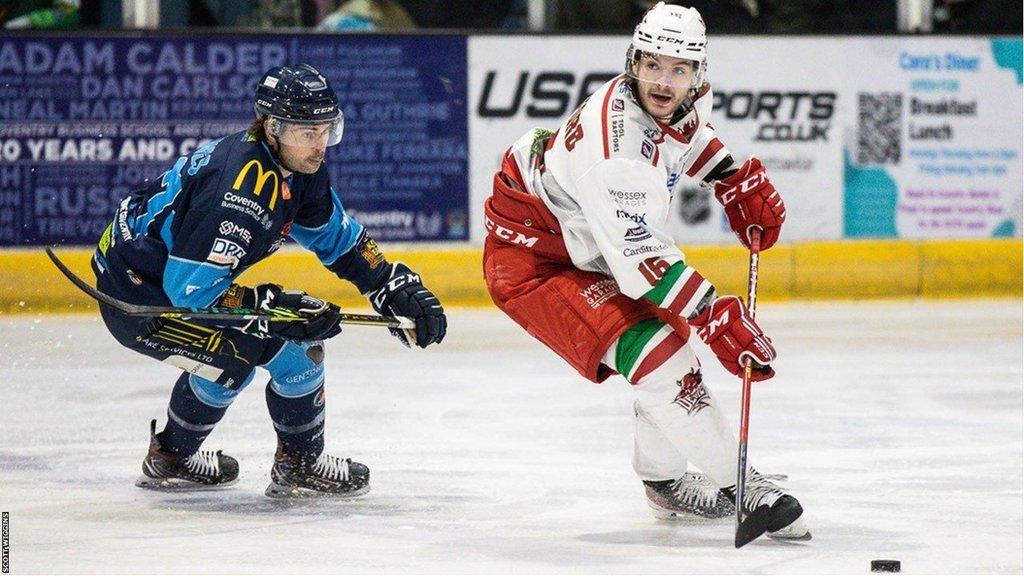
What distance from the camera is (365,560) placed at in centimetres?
364

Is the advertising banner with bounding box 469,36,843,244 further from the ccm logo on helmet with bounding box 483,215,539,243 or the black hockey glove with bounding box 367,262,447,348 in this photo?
the ccm logo on helmet with bounding box 483,215,539,243

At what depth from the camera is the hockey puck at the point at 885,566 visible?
3498 millimetres

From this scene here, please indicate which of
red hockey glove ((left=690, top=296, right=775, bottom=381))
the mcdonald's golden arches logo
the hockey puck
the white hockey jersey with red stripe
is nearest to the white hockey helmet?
the white hockey jersey with red stripe

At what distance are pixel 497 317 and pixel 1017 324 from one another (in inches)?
87.7

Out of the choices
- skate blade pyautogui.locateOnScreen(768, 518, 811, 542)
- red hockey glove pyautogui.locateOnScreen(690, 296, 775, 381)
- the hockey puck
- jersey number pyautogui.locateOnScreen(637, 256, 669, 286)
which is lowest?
skate blade pyautogui.locateOnScreen(768, 518, 811, 542)

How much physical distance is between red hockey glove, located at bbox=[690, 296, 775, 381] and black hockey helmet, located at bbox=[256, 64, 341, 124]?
40.1 inches

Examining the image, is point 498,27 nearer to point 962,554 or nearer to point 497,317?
point 497,317

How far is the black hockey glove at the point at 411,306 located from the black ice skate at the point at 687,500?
65 cm

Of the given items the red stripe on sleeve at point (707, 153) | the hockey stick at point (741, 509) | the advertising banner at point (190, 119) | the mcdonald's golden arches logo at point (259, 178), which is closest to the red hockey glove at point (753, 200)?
the red stripe on sleeve at point (707, 153)

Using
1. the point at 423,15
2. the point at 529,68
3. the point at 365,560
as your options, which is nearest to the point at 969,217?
the point at 529,68

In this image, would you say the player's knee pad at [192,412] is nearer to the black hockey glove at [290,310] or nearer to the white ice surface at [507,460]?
the white ice surface at [507,460]

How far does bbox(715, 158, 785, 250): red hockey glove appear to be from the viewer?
4215mm

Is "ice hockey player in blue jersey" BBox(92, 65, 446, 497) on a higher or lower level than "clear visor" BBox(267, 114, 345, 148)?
lower

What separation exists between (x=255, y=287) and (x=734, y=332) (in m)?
1.18
